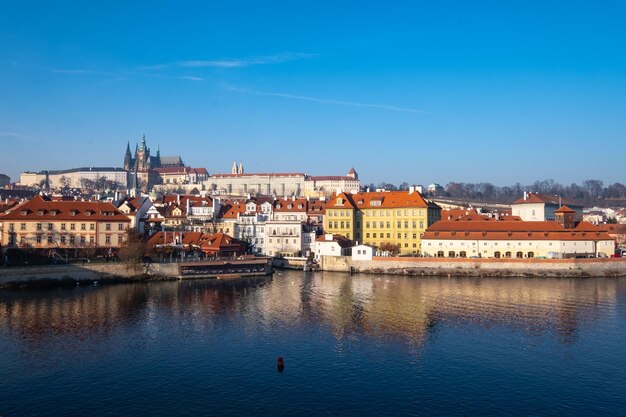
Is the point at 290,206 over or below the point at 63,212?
over

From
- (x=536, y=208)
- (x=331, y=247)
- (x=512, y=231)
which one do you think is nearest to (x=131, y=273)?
(x=331, y=247)

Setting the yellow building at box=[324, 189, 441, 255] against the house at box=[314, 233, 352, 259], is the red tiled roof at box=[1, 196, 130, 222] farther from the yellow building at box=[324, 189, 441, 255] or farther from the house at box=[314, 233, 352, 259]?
the yellow building at box=[324, 189, 441, 255]

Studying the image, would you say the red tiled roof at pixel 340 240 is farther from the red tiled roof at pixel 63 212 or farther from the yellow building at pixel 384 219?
the red tiled roof at pixel 63 212

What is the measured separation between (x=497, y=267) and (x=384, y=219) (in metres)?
15.0

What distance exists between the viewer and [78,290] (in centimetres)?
4431

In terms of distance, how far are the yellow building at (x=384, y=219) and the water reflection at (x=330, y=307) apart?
14.9m

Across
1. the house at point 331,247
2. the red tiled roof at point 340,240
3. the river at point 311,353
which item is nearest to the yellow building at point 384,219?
the red tiled roof at point 340,240

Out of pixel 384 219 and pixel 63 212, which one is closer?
pixel 63 212

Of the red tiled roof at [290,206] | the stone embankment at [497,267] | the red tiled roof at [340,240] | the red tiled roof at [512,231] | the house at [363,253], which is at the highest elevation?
the red tiled roof at [290,206]

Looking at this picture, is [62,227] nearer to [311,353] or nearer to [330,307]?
[330,307]

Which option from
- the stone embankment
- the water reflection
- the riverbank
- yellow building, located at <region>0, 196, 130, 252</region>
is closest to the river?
the water reflection

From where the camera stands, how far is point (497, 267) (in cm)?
5594

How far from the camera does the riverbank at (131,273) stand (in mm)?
45156

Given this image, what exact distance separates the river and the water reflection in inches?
6.2
